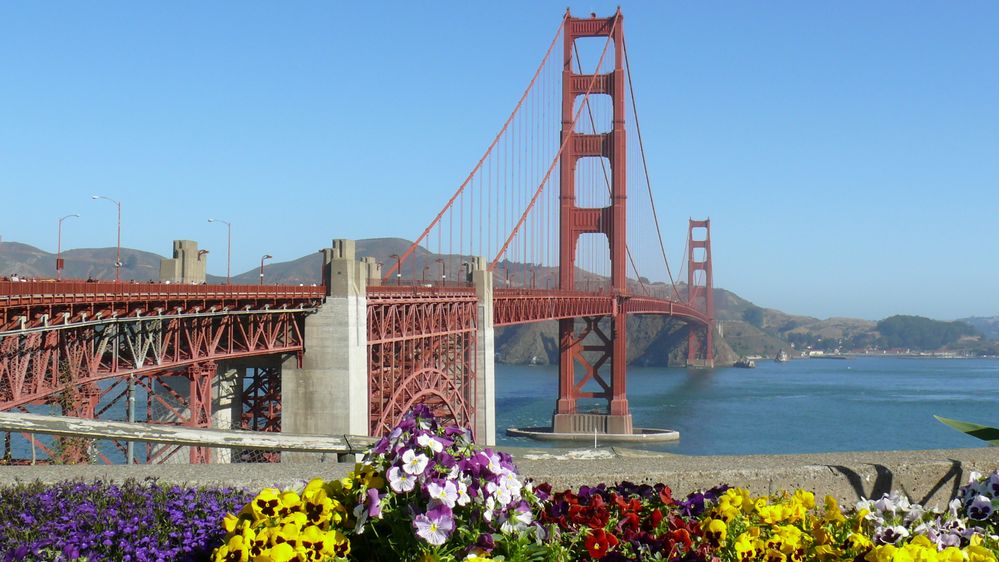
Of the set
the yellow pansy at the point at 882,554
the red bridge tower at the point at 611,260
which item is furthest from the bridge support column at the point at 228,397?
the red bridge tower at the point at 611,260

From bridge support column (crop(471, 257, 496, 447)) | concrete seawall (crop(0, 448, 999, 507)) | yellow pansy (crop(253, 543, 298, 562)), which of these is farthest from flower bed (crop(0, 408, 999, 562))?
bridge support column (crop(471, 257, 496, 447))

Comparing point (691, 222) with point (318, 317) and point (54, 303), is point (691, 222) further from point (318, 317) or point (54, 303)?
point (54, 303)

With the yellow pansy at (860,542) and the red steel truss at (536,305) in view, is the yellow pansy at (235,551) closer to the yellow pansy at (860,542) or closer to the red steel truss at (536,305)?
the yellow pansy at (860,542)

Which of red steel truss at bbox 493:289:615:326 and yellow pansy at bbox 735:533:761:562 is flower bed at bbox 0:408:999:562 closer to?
yellow pansy at bbox 735:533:761:562

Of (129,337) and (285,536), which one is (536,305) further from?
(285,536)

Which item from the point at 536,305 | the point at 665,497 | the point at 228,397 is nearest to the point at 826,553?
the point at 665,497

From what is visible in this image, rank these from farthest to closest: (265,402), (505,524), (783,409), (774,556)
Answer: (783,409)
(265,402)
(774,556)
(505,524)

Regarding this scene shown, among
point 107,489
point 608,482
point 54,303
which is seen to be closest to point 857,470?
point 608,482
